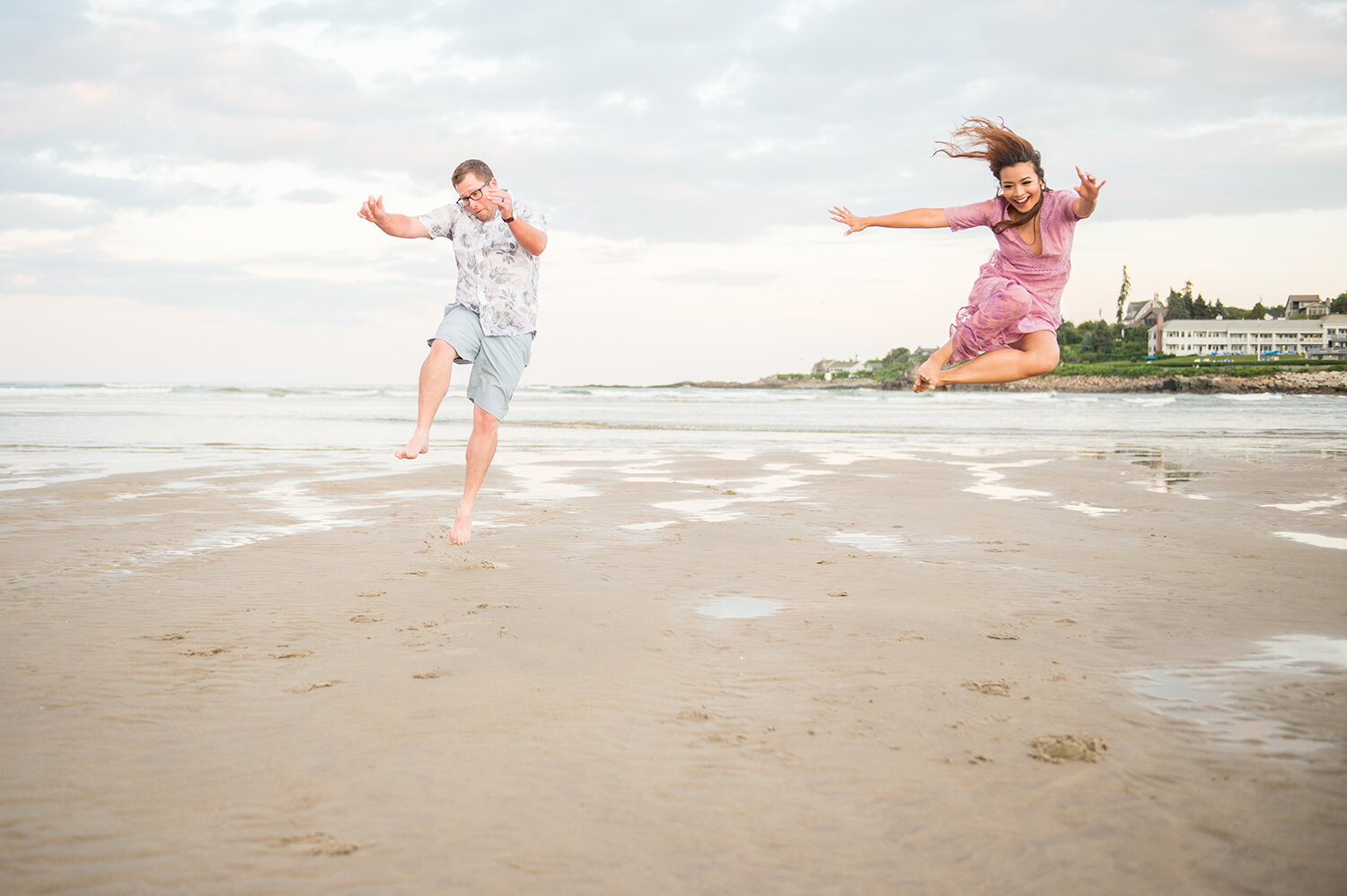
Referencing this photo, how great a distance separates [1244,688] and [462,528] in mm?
4157

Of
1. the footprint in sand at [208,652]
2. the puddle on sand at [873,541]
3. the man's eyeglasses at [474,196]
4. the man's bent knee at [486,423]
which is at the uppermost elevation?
the man's eyeglasses at [474,196]

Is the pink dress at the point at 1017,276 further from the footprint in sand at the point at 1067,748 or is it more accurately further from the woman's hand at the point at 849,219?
the footprint in sand at the point at 1067,748

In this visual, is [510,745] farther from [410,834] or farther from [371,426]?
[371,426]

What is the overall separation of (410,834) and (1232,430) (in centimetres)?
2071

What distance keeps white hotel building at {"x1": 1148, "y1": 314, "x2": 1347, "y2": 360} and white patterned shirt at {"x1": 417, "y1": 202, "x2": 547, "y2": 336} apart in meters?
120

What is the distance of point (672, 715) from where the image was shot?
2.78 m

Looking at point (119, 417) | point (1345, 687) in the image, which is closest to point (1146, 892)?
point (1345, 687)

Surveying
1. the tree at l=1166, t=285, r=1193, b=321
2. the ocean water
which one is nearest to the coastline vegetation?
the tree at l=1166, t=285, r=1193, b=321

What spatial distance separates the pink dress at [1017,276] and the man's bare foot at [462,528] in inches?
138

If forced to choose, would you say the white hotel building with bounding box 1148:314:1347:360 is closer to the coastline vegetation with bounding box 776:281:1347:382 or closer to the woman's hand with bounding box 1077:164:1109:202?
the coastline vegetation with bounding box 776:281:1347:382

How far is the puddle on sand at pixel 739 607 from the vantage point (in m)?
4.04

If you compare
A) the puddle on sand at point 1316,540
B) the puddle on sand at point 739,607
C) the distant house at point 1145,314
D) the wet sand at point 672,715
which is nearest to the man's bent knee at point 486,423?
the wet sand at point 672,715

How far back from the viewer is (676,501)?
7895mm

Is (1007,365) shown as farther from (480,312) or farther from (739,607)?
(480,312)
